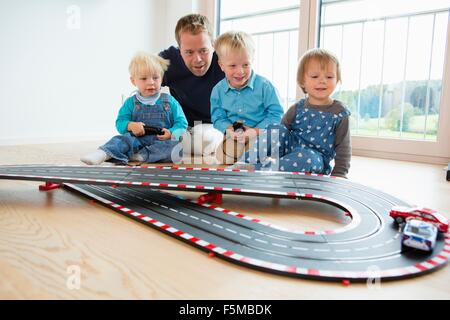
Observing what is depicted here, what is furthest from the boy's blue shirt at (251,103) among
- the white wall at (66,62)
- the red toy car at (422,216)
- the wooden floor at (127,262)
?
the white wall at (66,62)

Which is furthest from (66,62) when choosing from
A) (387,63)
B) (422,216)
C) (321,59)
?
(422,216)

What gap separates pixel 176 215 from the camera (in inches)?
36.2

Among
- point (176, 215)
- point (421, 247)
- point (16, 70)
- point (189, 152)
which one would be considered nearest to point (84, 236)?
point (176, 215)

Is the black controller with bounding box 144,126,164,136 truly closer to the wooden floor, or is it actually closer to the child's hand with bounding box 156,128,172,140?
the child's hand with bounding box 156,128,172,140

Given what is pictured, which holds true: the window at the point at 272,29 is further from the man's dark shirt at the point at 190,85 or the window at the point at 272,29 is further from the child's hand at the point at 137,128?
the child's hand at the point at 137,128

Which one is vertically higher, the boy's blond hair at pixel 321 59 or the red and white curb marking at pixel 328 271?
the boy's blond hair at pixel 321 59

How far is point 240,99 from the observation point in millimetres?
1743

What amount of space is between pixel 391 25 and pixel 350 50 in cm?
33

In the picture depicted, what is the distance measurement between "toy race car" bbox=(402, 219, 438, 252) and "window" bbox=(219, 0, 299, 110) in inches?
87.9

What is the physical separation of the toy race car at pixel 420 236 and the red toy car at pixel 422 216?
0.06 metres

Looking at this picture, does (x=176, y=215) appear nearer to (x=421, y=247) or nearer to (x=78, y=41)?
(x=421, y=247)

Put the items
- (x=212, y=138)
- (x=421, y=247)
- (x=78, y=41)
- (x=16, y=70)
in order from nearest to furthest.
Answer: (x=421, y=247) < (x=212, y=138) < (x=16, y=70) < (x=78, y=41)

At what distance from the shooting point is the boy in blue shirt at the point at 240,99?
Result: 64.4 inches

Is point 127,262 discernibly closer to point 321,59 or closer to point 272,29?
point 321,59
